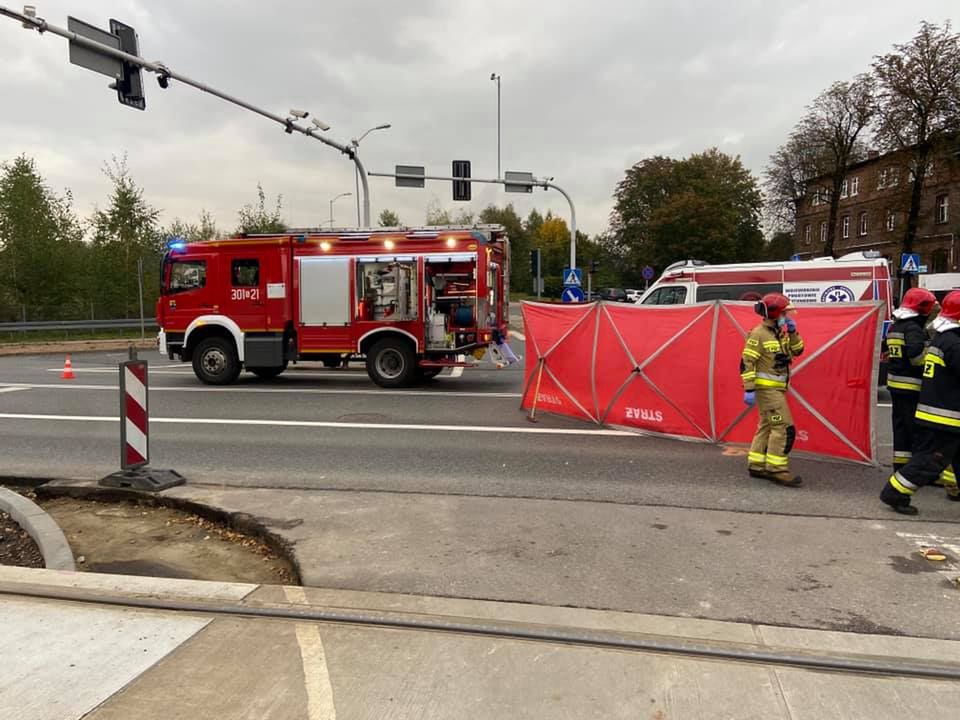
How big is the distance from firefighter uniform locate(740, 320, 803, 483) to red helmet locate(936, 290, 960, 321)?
128 cm

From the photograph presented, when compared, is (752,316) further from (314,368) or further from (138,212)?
(138,212)

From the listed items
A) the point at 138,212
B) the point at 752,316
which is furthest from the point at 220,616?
the point at 138,212

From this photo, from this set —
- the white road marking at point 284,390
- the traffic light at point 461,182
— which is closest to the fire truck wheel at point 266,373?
the white road marking at point 284,390

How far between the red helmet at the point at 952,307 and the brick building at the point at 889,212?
72.9 feet

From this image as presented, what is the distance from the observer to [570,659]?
3188 millimetres

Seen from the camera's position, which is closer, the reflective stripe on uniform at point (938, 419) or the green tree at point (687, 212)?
the reflective stripe on uniform at point (938, 419)

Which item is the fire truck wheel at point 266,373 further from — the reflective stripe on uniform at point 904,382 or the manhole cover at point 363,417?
the reflective stripe on uniform at point 904,382

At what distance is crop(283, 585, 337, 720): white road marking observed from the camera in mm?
2771

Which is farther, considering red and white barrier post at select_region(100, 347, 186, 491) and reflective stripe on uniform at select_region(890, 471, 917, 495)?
red and white barrier post at select_region(100, 347, 186, 491)

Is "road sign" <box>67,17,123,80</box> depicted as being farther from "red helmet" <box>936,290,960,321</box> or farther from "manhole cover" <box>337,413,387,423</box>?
"red helmet" <box>936,290,960,321</box>

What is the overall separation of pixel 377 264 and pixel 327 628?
1017 centimetres

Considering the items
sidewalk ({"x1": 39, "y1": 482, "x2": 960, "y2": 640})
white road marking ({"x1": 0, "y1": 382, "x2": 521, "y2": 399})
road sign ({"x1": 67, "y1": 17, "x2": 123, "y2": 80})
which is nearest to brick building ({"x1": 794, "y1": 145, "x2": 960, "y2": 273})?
white road marking ({"x1": 0, "y1": 382, "x2": 521, "y2": 399})

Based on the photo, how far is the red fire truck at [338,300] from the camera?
1293cm

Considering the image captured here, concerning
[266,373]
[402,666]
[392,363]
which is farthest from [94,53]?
[402,666]
